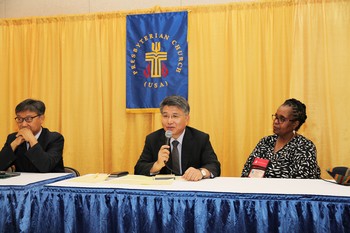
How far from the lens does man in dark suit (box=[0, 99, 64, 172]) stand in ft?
10.1

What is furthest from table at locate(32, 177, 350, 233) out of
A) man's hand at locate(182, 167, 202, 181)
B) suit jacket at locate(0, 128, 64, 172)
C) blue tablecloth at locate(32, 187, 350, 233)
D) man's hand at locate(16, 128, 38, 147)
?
man's hand at locate(16, 128, 38, 147)

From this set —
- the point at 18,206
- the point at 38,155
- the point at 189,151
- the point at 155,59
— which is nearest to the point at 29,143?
the point at 38,155

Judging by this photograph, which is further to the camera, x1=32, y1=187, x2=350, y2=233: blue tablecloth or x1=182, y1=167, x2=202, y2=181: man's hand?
x1=182, y1=167, x2=202, y2=181: man's hand

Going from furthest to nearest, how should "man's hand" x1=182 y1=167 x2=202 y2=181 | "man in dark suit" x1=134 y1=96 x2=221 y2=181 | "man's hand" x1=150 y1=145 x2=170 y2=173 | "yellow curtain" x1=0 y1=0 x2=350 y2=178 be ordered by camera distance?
"yellow curtain" x1=0 y1=0 x2=350 y2=178
"man in dark suit" x1=134 y1=96 x2=221 y2=181
"man's hand" x1=150 y1=145 x2=170 y2=173
"man's hand" x1=182 y1=167 x2=202 y2=181

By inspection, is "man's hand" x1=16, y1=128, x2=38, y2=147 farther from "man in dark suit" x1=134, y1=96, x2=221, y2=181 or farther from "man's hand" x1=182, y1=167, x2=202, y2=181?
"man's hand" x1=182, y1=167, x2=202, y2=181

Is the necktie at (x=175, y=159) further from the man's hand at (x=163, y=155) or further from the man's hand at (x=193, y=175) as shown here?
the man's hand at (x=193, y=175)

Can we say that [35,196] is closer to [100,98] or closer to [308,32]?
[100,98]

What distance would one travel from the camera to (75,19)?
497 centimetres

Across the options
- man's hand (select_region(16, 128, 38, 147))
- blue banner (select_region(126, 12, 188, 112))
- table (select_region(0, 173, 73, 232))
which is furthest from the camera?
blue banner (select_region(126, 12, 188, 112))

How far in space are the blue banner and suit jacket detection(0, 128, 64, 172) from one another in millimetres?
1624

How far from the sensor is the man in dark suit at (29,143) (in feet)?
10.1

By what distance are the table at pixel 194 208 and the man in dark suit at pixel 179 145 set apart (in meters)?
0.70

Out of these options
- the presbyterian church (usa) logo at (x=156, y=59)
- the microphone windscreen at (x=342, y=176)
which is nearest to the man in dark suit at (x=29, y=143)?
the presbyterian church (usa) logo at (x=156, y=59)

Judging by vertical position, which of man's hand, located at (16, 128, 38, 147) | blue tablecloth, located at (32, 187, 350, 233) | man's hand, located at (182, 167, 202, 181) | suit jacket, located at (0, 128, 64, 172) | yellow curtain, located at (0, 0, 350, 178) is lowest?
blue tablecloth, located at (32, 187, 350, 233)
